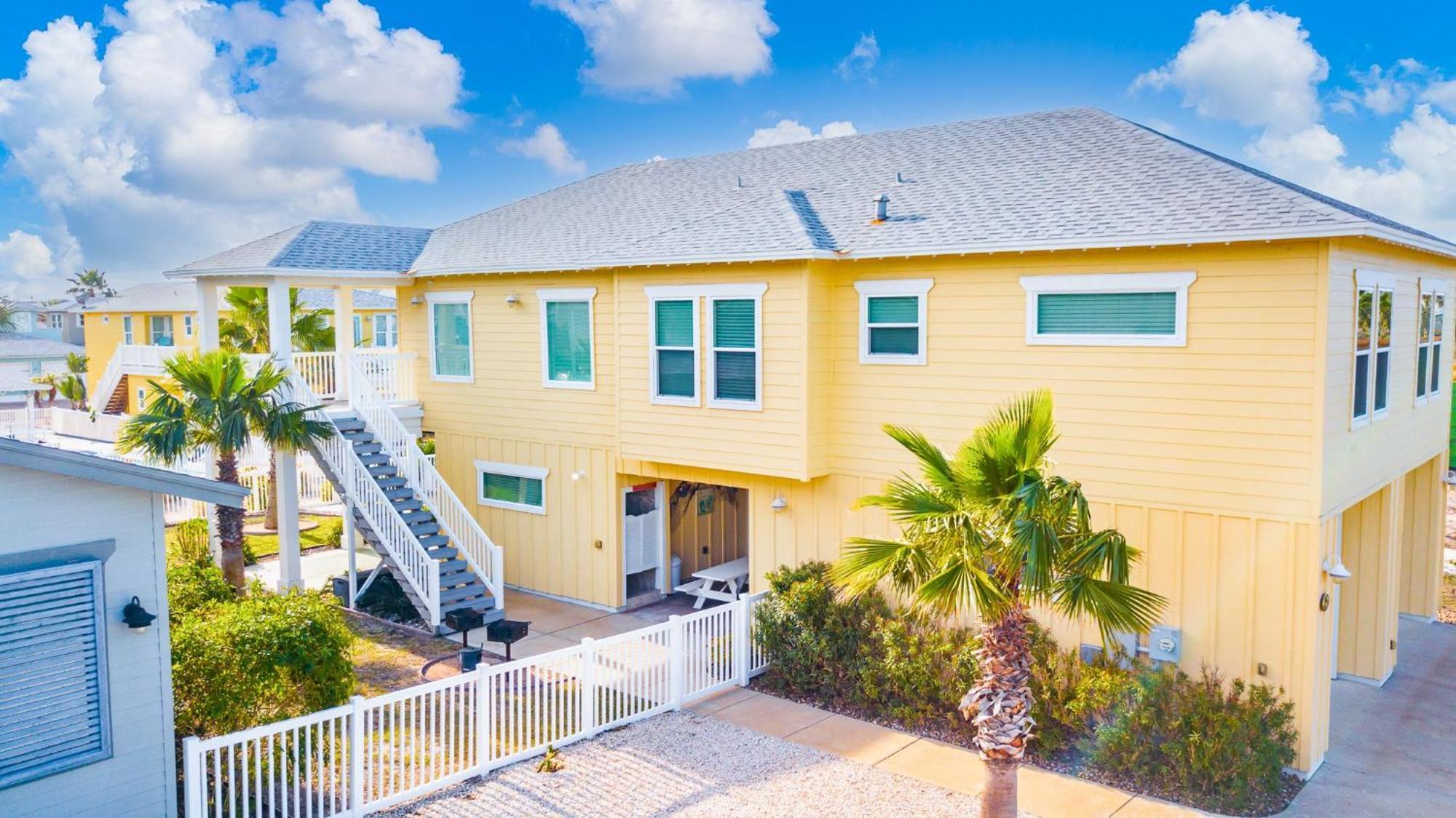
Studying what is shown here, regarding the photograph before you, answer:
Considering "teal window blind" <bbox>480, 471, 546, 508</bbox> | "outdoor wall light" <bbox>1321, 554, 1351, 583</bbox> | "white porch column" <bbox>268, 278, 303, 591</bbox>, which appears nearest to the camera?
"outdoor wall light" <bbox>1321, 554, 1351, 583</bbox>

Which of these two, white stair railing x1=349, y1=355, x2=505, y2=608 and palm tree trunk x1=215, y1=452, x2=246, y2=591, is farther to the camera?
white stair railing x1=349, y1=355, x2=505, y2=608

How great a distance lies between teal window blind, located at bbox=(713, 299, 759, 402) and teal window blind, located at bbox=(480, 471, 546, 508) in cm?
457

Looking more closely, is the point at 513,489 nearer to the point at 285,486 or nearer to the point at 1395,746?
the point at 285,486

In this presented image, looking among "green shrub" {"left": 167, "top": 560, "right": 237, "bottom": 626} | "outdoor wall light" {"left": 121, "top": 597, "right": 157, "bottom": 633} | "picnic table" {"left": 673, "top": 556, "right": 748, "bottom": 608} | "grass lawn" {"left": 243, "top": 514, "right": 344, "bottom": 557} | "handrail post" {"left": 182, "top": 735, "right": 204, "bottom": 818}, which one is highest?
"outdoor wall light" {"left": 121, "top": 597, "right": 157, "bottom": 633}

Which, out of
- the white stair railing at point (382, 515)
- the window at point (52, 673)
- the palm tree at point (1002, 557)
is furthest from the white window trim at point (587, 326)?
the window at point (52, 673)

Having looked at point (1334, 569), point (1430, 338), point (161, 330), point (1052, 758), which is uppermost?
point (161, 330)

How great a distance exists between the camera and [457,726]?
11281mm

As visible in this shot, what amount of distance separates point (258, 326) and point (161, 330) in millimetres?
24444

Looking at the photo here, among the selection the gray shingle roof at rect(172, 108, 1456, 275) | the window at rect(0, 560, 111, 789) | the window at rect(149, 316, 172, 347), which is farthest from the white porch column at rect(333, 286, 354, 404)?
the window at rect(149, 316, 172, 347)

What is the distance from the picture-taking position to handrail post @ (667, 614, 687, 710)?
11.6 metres

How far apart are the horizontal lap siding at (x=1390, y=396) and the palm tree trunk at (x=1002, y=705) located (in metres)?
4.29

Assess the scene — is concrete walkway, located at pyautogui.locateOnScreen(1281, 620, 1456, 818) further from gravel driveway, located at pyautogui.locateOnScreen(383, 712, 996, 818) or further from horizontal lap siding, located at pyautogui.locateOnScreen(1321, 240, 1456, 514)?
gravel driveway, located at pyautogui.locateOnScreen(383, 712, 996, 818)

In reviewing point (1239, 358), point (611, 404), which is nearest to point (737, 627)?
point (611, 404)

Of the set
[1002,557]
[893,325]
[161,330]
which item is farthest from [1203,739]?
[161,330]
